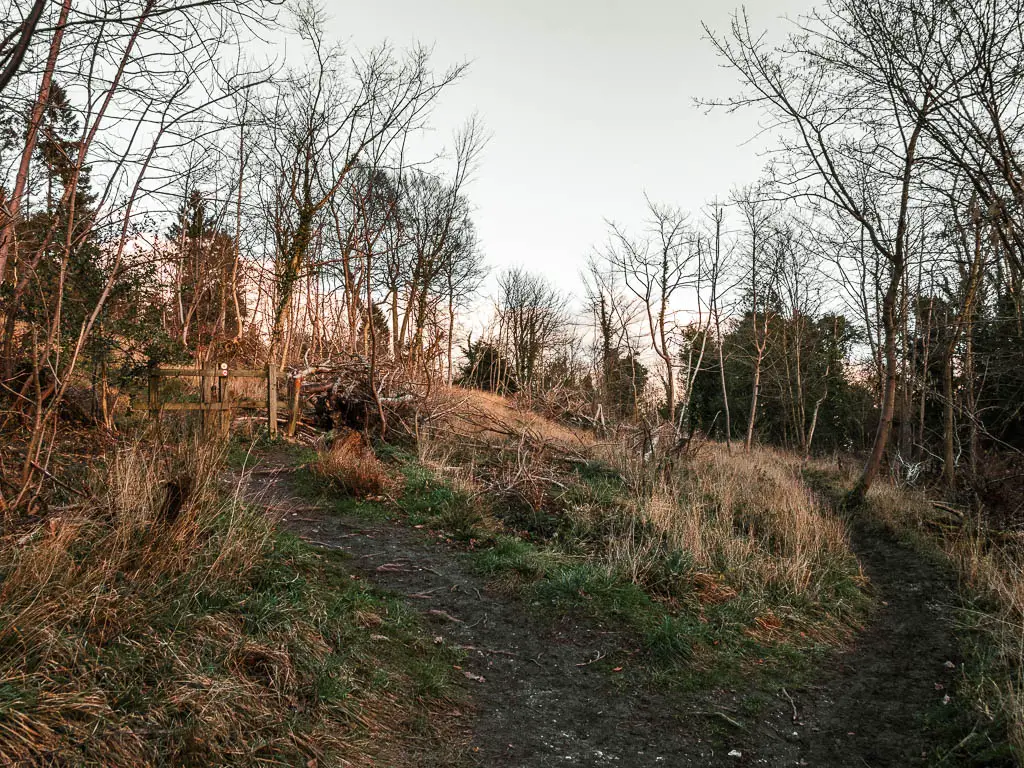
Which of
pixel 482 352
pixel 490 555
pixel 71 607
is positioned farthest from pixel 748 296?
pixel 71 607

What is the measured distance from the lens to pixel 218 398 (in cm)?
1098

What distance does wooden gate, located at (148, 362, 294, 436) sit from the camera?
957 cm

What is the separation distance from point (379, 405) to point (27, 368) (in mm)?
5655

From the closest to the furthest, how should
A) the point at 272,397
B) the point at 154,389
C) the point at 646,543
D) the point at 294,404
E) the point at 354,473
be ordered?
1. the point at 646,543
2. the point at 354,473
3. the point at 154,389
4. the point at 272,397
5. the point at 294,404

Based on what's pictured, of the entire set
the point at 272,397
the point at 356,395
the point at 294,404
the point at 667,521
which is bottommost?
the point at 667,521

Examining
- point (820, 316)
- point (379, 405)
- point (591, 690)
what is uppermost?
point (820, 316)

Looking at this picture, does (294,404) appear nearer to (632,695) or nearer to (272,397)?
(272,397)

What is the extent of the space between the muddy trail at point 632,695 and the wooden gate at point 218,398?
187 inches

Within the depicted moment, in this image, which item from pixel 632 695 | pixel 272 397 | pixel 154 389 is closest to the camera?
pixel 632 695

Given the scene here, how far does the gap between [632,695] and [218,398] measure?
9.21m

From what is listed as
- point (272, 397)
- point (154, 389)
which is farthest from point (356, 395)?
point (154, 389)

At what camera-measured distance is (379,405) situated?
36.8 ft

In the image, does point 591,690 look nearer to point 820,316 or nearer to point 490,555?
point 490,555

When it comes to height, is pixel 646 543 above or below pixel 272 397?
below
